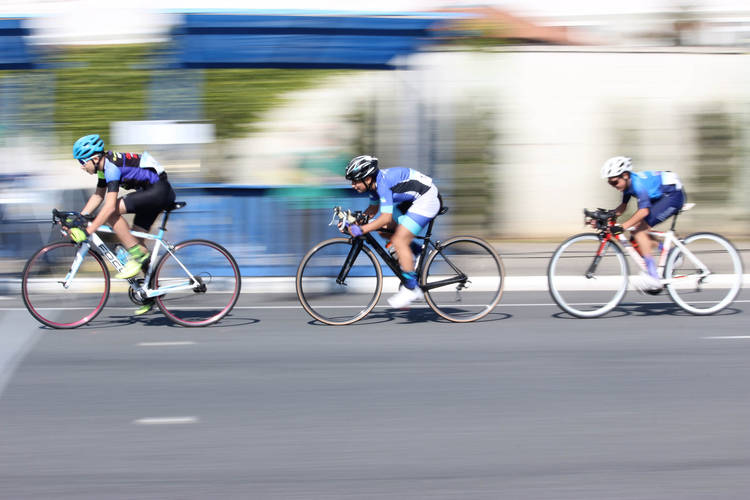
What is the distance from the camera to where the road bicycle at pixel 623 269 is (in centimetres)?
834

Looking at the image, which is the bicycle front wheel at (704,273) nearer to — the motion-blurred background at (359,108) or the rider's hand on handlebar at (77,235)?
the motion-blurred background at (359,108)

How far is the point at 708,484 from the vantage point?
445cm

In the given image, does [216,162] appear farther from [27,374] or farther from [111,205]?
[27,374]

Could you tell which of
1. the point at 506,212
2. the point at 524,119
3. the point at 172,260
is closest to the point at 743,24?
the point at 524,119

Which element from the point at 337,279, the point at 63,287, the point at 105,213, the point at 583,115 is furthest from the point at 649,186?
the point at 583,115

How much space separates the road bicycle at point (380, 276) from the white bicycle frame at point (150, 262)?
39.5 inches

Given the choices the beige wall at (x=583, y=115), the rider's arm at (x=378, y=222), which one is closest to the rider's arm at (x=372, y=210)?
the rider's arm at (x=378, y=222)

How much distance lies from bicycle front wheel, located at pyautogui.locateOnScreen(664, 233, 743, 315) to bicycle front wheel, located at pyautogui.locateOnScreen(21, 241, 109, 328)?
5113 mm

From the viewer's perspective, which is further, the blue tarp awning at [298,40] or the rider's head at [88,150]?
the blue tarp awning at [298,40]

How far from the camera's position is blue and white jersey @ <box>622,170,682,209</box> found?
27.3ft

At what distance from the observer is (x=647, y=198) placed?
8352 mm

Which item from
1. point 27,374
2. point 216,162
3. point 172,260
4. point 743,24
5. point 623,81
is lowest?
point 27,374

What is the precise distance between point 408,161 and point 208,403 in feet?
18.4

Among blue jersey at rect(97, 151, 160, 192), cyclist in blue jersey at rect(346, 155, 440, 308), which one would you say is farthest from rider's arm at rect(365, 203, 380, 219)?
blue jersey at rect(97, 151, 160, 192)
